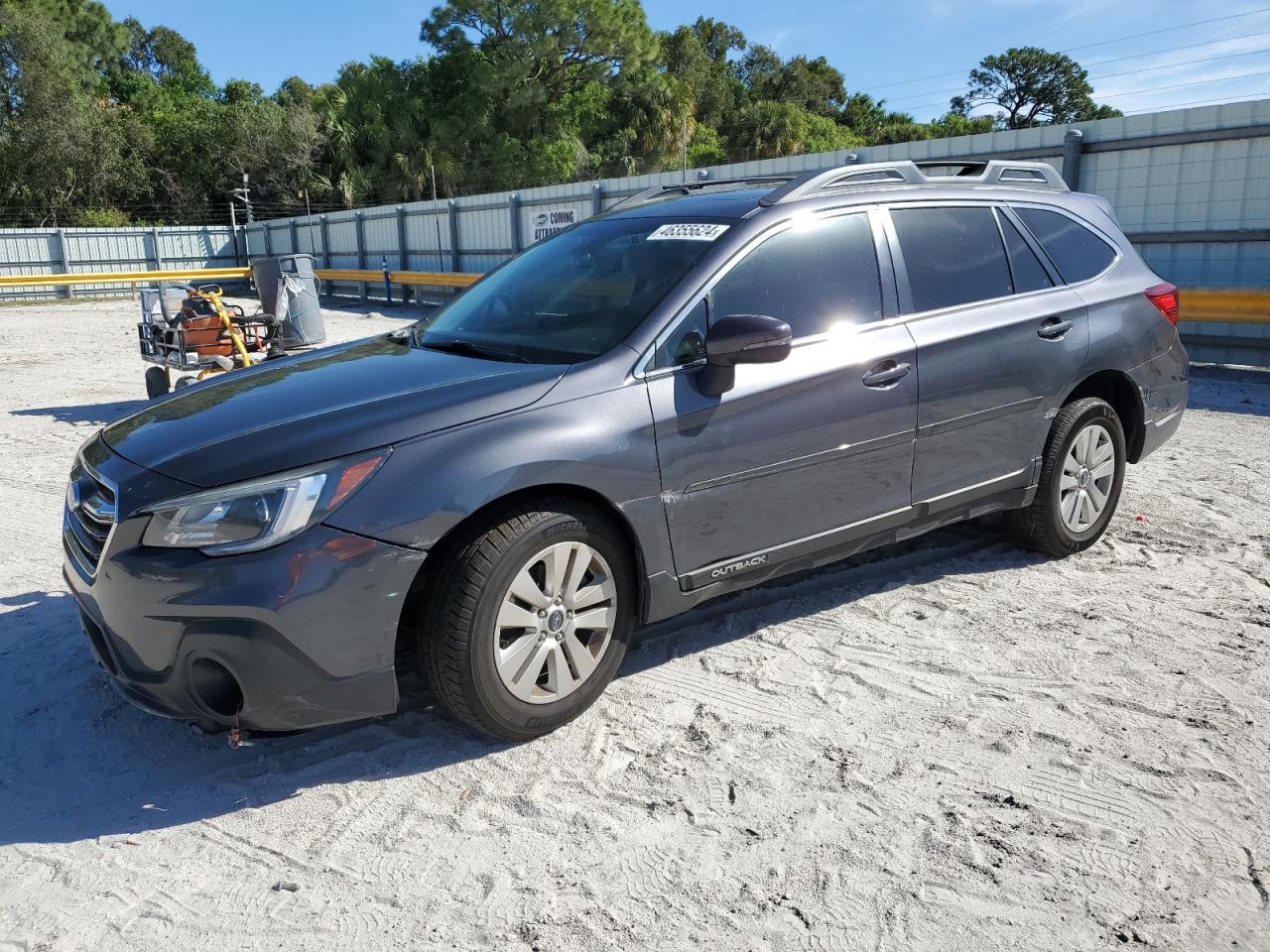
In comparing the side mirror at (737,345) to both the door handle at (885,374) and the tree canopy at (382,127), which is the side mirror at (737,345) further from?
the tree canopy at (382,127)

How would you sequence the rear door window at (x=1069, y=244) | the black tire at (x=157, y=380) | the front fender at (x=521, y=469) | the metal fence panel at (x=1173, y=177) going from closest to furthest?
the front fender at (x=521, y=469), the rear door window at (x=1069, y=244), the black tire at (x=157, y=380), the metal fence panel at (x=1173, y=177)

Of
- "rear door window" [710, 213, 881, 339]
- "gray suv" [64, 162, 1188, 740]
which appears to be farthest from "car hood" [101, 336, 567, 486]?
"rear door window" [710, 213, 881, 339]

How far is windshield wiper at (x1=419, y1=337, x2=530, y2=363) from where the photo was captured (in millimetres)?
3719

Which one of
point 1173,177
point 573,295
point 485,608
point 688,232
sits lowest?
point 485,608

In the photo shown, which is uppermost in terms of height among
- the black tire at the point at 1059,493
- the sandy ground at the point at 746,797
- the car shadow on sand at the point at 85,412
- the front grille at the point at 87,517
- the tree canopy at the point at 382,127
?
the tree canopy at the point at 382,127

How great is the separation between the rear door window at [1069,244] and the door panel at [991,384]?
0.60ft

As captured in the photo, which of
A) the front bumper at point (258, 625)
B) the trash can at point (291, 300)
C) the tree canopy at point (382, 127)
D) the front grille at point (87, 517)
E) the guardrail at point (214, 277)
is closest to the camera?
the front bumper at point (258, 625)

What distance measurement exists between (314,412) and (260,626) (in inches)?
30.0

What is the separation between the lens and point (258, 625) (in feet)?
9.37

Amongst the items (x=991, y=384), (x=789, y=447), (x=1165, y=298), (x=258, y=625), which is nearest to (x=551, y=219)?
(x=1165, y=298)

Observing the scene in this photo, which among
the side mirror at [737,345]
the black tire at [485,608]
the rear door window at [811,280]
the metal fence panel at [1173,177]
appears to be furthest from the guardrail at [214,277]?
the black tire at [485,608]

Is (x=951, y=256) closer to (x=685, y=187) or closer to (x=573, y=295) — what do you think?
(x=685, y=187)

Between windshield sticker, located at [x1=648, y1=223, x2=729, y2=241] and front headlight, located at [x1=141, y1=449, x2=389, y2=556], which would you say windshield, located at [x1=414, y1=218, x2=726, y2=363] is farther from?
front headlight, located at [x1=141, y1=449, x2=389, y2=556]

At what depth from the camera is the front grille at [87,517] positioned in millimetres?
3164
